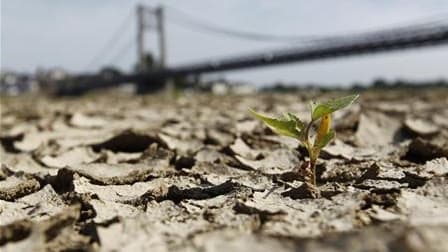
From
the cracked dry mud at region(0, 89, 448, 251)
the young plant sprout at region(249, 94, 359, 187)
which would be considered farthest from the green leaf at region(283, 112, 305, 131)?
the cracked dry mud at region(0, 89, 448, 251)

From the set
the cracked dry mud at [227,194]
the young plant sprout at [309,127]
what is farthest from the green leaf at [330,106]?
the cracked dry mud at [227,194]

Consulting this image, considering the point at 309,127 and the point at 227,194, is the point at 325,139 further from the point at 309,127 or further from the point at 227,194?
the point at 227,194

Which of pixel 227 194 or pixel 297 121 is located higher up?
pixel 297 121

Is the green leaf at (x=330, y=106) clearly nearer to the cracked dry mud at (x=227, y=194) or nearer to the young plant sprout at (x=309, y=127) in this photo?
the young plant sprout at (x=309, y=127)

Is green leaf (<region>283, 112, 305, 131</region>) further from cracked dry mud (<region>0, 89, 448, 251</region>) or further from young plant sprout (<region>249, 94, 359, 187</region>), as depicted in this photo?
cracked dry mud (<region>0, 89, 448, 251</region>)

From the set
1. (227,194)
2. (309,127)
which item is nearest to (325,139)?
(309,127)

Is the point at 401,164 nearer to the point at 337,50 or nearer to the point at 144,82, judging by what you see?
the point at 337,50
